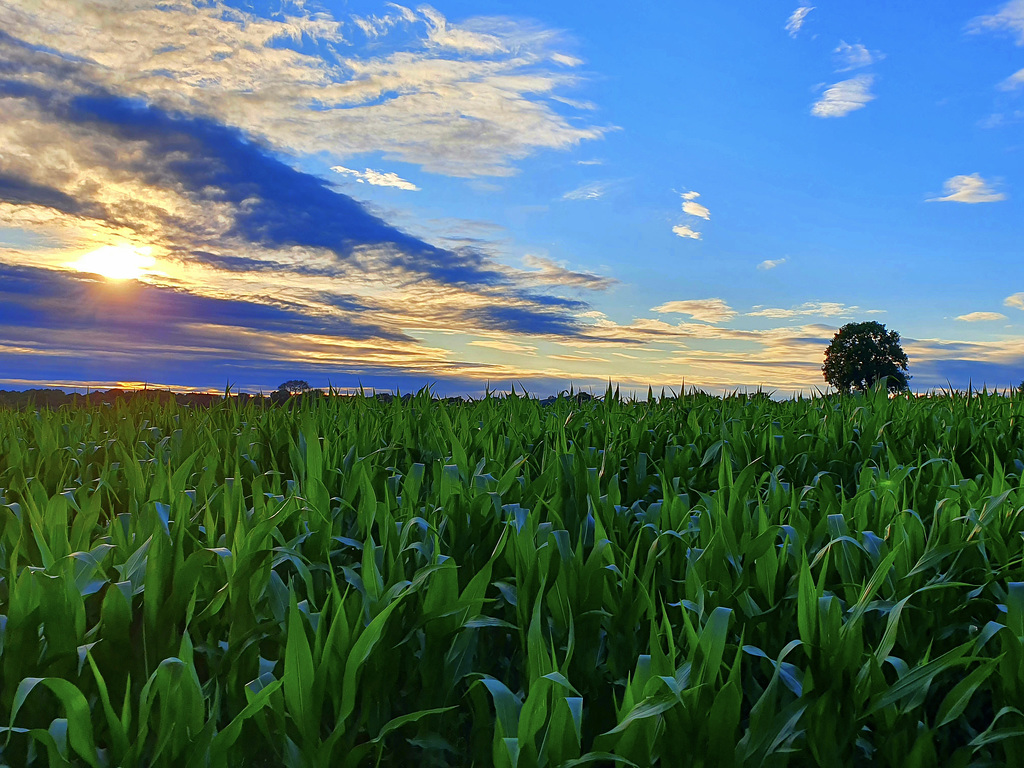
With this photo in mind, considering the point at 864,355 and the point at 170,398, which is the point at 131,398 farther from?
the point at 864,355

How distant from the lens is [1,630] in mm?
2352

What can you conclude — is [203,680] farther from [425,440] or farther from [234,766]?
[425,440]

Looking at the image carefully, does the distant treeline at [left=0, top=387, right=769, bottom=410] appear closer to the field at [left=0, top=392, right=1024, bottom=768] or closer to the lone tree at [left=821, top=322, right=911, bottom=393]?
the field at [left=0, top=392, right=1024, bottom=768]

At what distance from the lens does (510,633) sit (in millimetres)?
2586

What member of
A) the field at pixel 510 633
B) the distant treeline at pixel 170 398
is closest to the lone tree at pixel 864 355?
the distant treeline at pixel 170 398

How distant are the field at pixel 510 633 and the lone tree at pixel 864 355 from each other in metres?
35.6

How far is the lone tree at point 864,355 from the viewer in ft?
118

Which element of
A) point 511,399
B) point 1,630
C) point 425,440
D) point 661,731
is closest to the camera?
point 661,731

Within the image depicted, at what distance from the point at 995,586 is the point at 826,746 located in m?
1.30

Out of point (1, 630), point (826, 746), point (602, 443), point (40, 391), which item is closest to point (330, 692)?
point (1, 630)

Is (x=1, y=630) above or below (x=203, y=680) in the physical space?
above

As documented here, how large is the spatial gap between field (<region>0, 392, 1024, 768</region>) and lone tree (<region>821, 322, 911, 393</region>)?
117 ft

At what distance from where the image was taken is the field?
6.31 feet

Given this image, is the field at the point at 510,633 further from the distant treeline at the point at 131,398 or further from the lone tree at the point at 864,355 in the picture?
the lone tree at the point at 864,355
